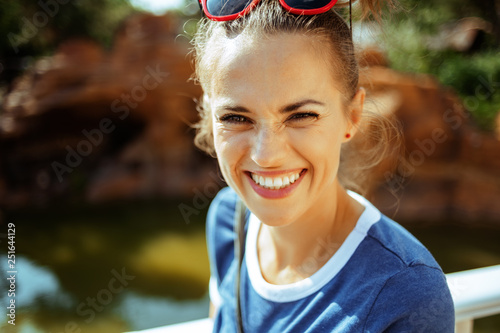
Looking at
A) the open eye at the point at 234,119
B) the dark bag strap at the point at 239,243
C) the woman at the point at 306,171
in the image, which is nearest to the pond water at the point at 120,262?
the dark bag strap at the point at 239,243

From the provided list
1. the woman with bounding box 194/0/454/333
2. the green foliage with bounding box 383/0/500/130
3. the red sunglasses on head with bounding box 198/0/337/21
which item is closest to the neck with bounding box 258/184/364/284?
the woman with bounding box 194/0/454/333

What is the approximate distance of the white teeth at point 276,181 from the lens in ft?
2.91

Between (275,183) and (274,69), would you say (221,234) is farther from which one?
(274,69)

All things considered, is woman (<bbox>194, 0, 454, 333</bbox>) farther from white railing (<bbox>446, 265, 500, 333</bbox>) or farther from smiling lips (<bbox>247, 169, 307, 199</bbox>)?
white railing (<bbox>446, 265, 500, 333</bbox>)

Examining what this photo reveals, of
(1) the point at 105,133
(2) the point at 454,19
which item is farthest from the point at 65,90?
(2) the point at 454,19

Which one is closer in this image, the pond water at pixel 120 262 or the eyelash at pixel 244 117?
the eyelash at pixel 244 117

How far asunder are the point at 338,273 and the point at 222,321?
0.35m

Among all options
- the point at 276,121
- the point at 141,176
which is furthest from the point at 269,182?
the point at 141,176

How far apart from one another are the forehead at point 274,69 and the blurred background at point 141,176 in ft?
12.2

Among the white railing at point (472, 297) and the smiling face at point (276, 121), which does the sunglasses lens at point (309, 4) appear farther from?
the white railing at point (472, 297)

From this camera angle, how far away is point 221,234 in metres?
1.24

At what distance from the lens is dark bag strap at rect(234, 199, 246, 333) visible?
1.01 metres

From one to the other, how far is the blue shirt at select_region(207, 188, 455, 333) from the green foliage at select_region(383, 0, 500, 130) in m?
5.45

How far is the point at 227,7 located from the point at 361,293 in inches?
24.5
